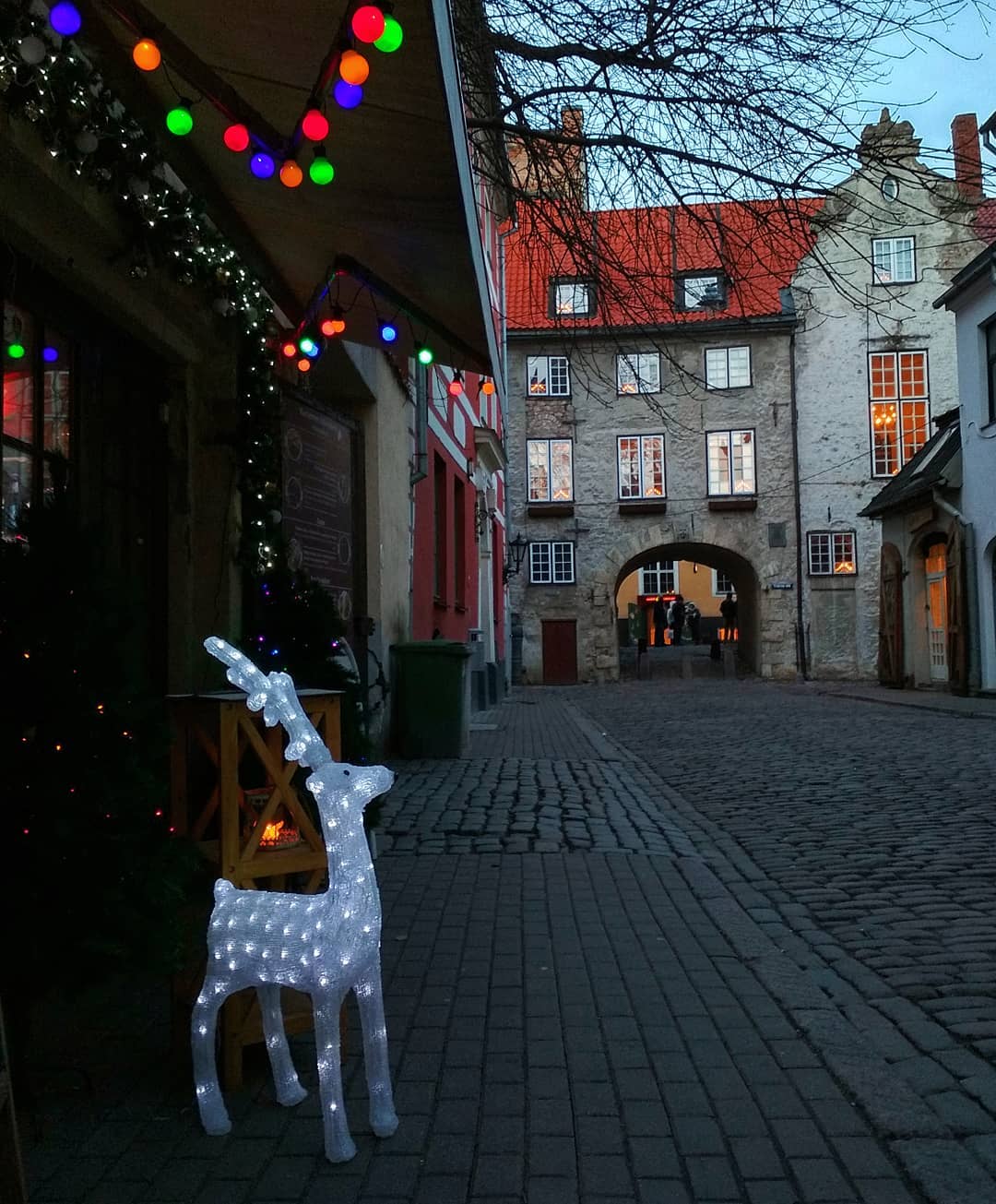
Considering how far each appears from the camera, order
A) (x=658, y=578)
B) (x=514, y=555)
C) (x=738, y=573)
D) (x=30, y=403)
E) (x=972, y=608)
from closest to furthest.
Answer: (x=30, y=403) → (x=972, y=608) → (x=514, y=555) → (x=738, y=573) → (x=658, y=578)

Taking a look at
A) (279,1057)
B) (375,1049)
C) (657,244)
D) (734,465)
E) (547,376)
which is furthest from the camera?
(547,376)

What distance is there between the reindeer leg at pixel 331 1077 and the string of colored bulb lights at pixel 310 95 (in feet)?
8.54

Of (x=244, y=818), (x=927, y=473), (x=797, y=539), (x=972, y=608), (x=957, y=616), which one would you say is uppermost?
(x=927, y=473)

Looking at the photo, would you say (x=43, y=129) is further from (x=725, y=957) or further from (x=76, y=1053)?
(x=725, y=957)

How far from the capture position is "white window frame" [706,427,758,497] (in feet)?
100.0

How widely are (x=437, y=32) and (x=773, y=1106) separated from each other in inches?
126

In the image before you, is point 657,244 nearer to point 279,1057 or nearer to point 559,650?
point 279,1057

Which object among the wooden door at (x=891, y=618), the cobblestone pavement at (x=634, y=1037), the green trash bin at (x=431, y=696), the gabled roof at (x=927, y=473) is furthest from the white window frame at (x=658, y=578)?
the cobblestone pavement at (x=634, y=1037)

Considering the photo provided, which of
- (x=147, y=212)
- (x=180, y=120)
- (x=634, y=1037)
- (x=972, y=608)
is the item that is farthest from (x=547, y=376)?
(x=634, y=1037)

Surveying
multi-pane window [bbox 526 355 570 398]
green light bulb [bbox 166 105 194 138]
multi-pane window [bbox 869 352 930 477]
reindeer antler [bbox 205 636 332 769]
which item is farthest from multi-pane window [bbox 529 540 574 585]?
reindeer antler [bbox 205 636 332 769]

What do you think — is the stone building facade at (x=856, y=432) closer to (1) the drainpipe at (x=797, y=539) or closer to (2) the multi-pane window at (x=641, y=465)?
(1) the drainpipe at (x=797, y=539)

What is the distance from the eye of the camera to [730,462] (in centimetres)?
3064

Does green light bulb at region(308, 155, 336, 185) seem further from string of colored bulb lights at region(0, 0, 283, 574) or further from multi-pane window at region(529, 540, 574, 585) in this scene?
multi-pane window at region(529, 540, 574, 585)

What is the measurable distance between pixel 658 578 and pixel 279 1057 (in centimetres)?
4980
